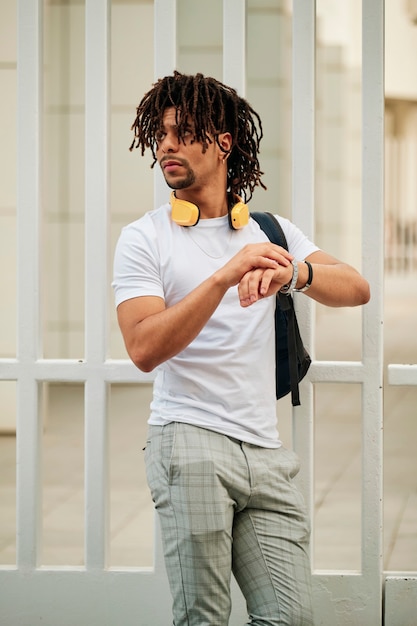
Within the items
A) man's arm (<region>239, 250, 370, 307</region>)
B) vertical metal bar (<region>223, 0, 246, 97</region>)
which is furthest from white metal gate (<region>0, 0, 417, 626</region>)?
man's arm (<region>239, 250, 370, 307</region>)

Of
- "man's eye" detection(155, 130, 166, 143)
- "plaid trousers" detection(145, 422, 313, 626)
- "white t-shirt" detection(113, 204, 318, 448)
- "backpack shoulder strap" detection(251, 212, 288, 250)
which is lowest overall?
"plaid trousers" detection(145, 422, 313, 626)

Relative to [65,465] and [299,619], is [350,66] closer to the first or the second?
[65,465]

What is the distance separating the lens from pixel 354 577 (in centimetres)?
362

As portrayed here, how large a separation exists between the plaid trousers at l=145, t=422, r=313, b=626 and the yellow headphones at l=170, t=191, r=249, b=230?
56 cm

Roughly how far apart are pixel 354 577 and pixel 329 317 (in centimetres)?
1749

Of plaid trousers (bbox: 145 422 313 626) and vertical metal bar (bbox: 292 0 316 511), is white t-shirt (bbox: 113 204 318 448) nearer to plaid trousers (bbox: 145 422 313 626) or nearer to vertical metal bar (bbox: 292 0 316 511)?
plaid trousers (bbox: 145 422 313 626)

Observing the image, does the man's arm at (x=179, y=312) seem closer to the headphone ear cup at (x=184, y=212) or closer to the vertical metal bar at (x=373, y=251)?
the headphone ear cup at (x=184, y=212)

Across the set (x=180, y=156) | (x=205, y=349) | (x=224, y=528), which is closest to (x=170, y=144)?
(x=180, y=156)

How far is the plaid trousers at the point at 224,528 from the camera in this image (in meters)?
2.63

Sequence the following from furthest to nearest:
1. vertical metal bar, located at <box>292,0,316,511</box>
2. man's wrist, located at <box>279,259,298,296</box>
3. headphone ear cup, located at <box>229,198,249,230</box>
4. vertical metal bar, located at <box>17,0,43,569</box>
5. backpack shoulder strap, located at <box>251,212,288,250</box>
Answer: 1. vertical metal bar, located at <box>17,0,43,569</box>
2. vertical metal bar, located at <box>292,0,316,511</box>
3. backpack shoulder strap, located at <box>251,212,288,250</box>
4. headphone ear cup, located at <box>229,198,249,230</box>
5. man's wrist, located at <box>279,259,298,296</box>

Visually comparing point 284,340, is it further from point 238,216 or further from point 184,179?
point 184,179

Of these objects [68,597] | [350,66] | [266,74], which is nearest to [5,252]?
[266,74]

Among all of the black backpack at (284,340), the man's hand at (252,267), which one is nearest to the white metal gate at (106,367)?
the black backpack at (284,340)

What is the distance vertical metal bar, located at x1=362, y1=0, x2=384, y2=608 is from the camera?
356 centimetres
